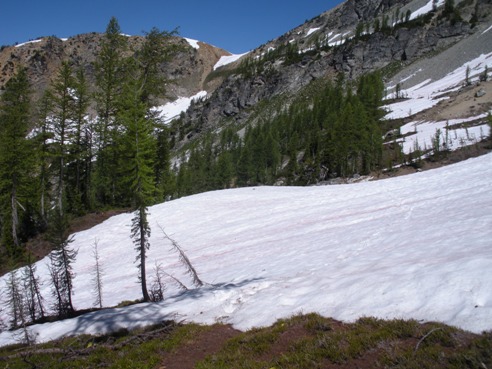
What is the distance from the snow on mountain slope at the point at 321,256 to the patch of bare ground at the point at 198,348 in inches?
24.1

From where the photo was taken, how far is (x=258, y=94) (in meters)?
174

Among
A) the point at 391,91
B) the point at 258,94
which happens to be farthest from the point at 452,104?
the point at 258,94

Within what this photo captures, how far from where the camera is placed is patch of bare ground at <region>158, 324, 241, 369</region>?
278 inches

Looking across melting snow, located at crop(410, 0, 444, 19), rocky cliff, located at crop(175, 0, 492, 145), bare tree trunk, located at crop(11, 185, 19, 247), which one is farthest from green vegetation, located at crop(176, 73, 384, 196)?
melting snow, located at crop(410, 0, 444, 19)

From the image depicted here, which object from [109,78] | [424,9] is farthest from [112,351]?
[424,9]

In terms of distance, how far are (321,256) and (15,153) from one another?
82.2 feet

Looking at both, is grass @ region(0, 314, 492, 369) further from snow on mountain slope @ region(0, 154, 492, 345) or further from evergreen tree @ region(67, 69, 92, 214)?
evergreen tree @ region(67, 69, 92, 214)

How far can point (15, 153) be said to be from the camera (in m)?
25.3

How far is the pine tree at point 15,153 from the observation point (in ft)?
81.8

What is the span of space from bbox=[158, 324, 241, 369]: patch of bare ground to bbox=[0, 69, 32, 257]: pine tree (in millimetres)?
21505

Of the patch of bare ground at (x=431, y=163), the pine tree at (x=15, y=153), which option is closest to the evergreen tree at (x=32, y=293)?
the pine tree at (x=15, y=153)

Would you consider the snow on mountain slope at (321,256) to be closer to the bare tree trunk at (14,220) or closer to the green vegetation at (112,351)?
the green vegetation at (112,351)

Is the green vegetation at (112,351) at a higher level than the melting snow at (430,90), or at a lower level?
lower

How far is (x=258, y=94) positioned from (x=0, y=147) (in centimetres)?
15757
